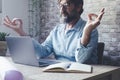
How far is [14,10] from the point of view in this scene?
2.69 meters

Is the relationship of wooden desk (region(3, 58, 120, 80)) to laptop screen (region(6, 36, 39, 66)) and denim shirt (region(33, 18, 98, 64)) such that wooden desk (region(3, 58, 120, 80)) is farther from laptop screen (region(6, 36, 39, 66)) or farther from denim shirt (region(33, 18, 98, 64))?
denim shirt (region(33, 18, 98, 64))

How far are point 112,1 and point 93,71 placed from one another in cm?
86

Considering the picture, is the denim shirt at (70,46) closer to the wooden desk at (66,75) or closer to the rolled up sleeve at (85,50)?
the rolled up sleeve at (85,50)

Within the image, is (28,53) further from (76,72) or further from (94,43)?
(94,43)

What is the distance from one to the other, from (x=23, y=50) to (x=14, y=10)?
1.26m

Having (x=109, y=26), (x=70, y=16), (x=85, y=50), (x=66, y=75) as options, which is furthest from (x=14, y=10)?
(x=66, y=75)

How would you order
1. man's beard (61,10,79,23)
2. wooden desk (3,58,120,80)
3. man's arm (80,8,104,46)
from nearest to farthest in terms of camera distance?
wooden desk (3,58,120,80)
man's arm (80,8,104,46)
man's beard (61,10,79,23)

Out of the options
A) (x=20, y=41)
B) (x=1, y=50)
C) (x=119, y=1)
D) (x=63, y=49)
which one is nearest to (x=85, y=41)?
(x=63, y=49)

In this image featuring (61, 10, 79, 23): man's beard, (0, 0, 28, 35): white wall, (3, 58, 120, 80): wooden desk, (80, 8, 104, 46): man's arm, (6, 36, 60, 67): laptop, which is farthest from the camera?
(0, 0, 28, 35): white wall

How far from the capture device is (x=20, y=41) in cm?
151

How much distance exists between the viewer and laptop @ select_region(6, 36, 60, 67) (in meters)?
1.47

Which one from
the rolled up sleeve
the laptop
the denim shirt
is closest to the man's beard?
the denim shirt

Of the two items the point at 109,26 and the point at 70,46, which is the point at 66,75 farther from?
the point at 109,26

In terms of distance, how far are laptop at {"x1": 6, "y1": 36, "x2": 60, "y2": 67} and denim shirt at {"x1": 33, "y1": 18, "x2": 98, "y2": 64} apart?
26cm
